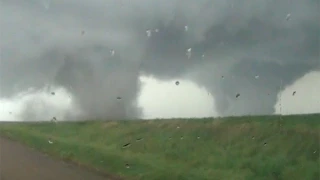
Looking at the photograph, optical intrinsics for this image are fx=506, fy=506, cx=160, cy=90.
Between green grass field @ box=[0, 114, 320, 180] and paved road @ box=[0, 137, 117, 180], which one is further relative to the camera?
paved road @ box=[0, 137, 117, 180]

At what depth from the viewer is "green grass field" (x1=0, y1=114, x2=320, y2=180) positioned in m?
6.19

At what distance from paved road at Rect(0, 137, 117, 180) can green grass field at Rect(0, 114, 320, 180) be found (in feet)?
0.75

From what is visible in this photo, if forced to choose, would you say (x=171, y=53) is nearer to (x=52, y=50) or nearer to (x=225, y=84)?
(x=225, y=84)

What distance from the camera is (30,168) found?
680cm

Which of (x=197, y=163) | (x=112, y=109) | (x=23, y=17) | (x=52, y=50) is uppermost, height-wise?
(x=23, y=17)

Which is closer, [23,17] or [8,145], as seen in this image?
[23,17]

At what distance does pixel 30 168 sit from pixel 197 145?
2290 mm

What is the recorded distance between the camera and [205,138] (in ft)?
21.5

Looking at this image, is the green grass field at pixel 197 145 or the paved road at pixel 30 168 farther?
the paved road at pixel 30 168

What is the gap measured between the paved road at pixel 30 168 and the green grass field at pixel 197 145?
0.75 feet

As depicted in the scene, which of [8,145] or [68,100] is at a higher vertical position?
[68,100]

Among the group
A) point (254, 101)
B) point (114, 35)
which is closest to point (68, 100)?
point (114, 35)

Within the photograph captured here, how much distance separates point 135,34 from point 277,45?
181 centimetres

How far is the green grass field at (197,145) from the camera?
6.19 m
